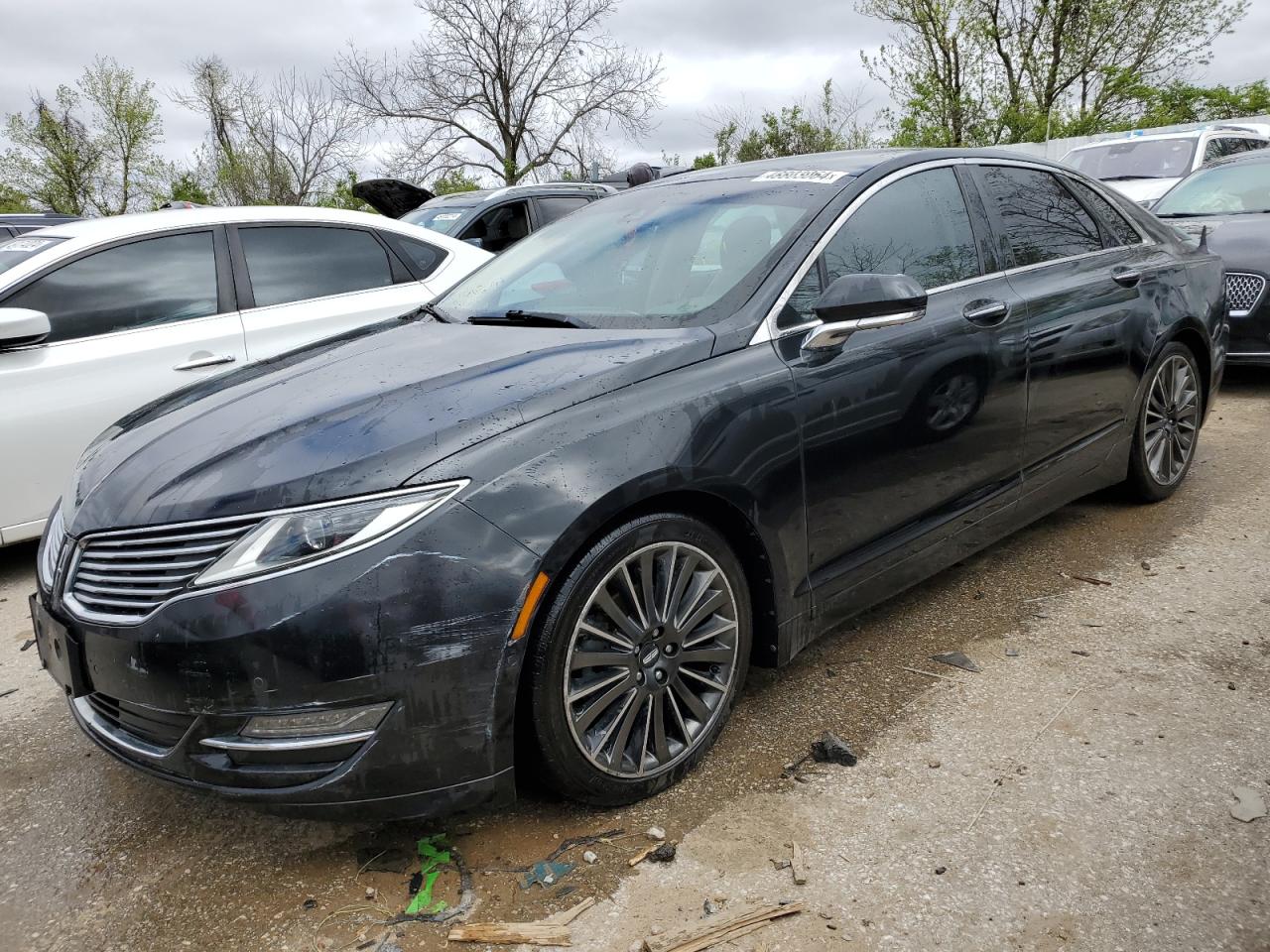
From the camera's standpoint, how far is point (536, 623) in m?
2.15

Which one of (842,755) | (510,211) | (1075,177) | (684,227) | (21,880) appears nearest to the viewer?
(21,880)

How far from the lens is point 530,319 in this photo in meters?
2.97

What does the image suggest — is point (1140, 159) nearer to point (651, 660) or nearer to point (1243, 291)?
point (1243, 291)

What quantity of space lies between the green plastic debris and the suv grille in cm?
62

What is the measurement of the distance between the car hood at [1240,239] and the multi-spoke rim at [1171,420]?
2.40 metres

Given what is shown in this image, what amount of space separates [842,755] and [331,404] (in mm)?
1615

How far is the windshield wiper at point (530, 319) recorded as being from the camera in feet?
9.37

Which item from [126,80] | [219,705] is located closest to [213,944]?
[219,705]

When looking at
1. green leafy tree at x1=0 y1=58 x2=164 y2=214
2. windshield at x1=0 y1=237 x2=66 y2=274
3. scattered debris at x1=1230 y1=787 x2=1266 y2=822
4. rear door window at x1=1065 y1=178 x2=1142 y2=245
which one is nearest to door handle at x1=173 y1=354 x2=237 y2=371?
windshield at x1=0 y1=237 x2=66 y2=274

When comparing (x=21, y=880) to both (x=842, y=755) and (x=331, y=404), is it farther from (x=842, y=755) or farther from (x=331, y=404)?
(x=842, y=755)

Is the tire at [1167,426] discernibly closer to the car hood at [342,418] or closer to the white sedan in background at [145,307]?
the car hood at [342,418]

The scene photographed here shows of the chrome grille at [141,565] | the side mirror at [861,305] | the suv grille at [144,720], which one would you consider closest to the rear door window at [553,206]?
the side mirror at [861,305]

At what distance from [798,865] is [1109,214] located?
10.3 feet

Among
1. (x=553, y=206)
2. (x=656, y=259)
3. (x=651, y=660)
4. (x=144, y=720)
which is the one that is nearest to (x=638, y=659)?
(x=651, y=660)
